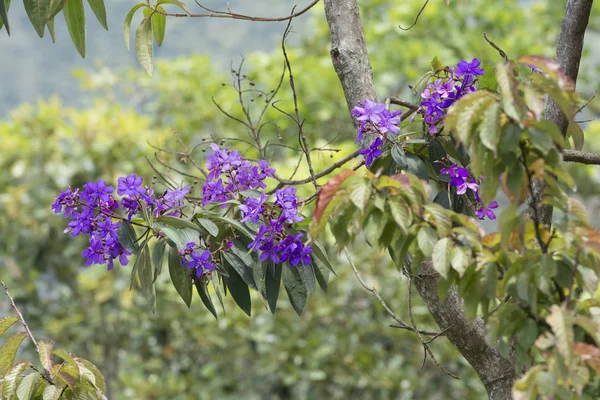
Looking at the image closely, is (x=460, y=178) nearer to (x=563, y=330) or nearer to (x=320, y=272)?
(x=320, y=272)

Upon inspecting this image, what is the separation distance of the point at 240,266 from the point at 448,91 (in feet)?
1.52

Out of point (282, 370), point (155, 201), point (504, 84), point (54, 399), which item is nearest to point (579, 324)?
point (504, 84)

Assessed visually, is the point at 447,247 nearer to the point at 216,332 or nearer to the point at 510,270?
the point at 510,270

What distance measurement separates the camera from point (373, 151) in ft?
4.40

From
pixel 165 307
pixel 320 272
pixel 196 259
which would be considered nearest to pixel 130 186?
pixel 196 259

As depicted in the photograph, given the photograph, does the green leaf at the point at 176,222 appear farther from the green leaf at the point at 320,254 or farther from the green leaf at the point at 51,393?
the green leaf at the point at 51,393

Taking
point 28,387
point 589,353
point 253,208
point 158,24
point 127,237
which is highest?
point 158,24

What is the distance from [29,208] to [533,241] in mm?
3634

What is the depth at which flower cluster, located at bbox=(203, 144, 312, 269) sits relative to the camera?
1.29 meters

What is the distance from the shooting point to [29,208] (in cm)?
423

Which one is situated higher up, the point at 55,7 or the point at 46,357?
the point at 55,7

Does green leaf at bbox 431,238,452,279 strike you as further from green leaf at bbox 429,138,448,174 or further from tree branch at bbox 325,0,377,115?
tree branch at bbox 325,0,377,115

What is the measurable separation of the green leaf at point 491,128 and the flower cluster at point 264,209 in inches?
17.1

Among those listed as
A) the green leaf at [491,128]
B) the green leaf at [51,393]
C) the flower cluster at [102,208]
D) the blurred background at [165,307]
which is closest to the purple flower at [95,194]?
the flower cluster at [102,208]
